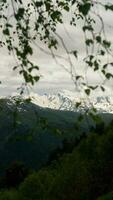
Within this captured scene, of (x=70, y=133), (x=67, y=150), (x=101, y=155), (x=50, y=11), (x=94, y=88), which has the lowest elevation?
(x=67, y=150)

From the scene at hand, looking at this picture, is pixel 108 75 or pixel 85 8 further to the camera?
pixel 108 75

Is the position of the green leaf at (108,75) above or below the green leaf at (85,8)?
below

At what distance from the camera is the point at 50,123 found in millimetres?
10047

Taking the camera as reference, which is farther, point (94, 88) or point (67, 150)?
point (67, 150)

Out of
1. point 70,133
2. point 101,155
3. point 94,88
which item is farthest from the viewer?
point 101,155

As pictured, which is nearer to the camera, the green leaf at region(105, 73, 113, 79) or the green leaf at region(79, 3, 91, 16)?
the green leaf at region(79, 3, 91, 16)

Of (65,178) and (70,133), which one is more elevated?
(70,133)

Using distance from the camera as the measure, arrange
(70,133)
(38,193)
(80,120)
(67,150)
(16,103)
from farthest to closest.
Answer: (67,150), (38,193), (16,103), (70,133), (80,120)

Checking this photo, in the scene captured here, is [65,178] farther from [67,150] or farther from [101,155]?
[67,150]

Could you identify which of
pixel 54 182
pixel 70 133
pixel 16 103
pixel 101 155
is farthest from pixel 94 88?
pixel 54 182

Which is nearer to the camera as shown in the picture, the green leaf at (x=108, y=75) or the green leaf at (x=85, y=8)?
the green leaf at (x=85, y=8)

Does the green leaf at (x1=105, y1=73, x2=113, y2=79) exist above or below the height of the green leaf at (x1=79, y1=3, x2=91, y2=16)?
below

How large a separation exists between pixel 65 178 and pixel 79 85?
70.3m

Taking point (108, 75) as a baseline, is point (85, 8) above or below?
above
